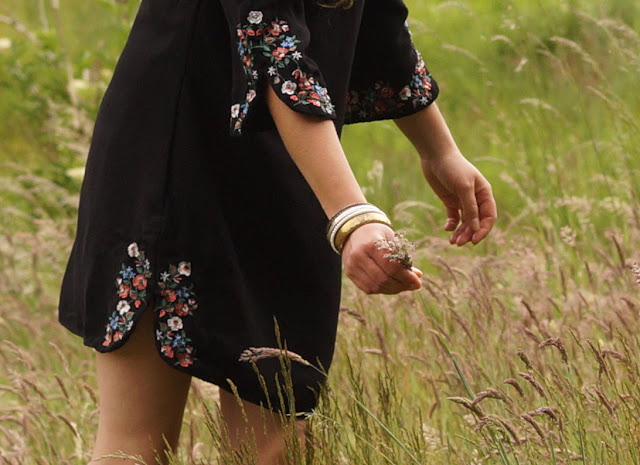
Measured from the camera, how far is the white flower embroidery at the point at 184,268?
1700 mm

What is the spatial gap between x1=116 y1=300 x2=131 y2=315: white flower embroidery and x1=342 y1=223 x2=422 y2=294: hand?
393 mm

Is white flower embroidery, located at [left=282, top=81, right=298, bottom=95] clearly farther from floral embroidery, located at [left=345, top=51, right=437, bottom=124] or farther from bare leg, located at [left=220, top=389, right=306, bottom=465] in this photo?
bare leg, located at [left=220, top=389, right=306, bottom=465]

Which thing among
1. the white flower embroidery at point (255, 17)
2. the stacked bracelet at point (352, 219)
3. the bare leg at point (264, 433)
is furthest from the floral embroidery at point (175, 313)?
the white flower embroidery at point (255, 17)

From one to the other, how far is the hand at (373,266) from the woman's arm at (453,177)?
0.48 m

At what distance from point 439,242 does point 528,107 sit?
2.03 metres

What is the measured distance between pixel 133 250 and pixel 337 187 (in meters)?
0.38

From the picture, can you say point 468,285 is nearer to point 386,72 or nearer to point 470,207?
point 470,207

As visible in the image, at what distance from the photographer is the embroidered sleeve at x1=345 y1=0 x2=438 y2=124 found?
1.95 m

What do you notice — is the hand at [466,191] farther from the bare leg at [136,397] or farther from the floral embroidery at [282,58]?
the bare leg at [136,397]

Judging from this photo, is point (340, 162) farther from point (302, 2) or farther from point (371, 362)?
point (371, 362)

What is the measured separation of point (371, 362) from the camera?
2.97 m

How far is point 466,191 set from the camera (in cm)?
197

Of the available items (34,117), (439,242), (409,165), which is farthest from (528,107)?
(34,117)

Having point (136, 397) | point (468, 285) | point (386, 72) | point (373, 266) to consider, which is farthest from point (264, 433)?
point (468, 285)
